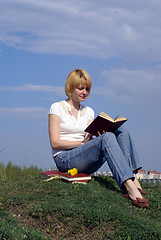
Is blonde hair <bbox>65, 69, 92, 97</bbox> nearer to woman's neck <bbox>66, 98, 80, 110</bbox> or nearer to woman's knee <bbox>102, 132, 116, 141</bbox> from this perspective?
woman's neck <bbox>66, 98, 80, 110</bbox>

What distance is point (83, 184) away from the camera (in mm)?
5949

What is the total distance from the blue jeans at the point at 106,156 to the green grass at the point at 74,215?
0.43 metres

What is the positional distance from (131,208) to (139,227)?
2.40ft

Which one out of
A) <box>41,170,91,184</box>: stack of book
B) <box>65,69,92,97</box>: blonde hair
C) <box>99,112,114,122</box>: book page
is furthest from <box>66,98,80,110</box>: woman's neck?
<box>41,170,91,184</box>: stack of book

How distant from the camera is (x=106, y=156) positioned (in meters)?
5.43

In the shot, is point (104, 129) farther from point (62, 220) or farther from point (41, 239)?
point (41, 239)

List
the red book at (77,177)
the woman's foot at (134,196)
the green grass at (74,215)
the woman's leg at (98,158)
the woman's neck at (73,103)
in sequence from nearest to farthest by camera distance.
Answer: the green grass at (74,215)
the woman's leg at (98,158)
the woman's foot at (134,196)
the red book at (77,177)
the woman's neck at (73,103)

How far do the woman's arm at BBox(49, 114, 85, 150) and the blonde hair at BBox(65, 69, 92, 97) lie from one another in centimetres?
66

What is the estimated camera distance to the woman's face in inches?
242

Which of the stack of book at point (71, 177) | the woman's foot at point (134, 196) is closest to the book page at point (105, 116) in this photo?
the woman's foot at point (134, 196)

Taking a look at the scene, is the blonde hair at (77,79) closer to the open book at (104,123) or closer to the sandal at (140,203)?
the open book at (104,123)

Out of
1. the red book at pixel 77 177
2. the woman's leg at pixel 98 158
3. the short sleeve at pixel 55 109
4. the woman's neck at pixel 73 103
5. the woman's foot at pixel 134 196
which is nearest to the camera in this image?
the woman's leg at pixel 98 158

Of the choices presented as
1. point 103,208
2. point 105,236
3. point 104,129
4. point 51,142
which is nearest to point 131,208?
point 103,208

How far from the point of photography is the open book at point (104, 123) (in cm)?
534
